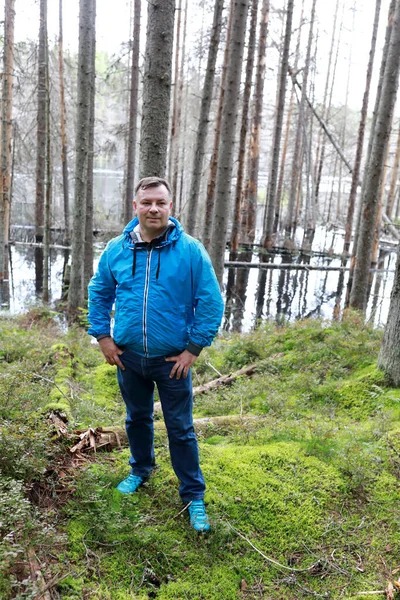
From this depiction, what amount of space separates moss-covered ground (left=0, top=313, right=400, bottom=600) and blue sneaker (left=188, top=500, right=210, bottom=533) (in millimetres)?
48

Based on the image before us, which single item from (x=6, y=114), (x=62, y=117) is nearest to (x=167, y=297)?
(x=6, y=114)

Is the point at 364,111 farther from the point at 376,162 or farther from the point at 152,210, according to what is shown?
the point at 152,210

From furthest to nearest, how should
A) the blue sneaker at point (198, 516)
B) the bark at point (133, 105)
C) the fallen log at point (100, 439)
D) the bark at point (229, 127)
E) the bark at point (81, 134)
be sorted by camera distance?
the bark at point (133, 105) < the bark at point (81, 134) < the bark at point (229, 127) < the fallen log at point (100, 439) < the blue sneaker at point (198, 516)

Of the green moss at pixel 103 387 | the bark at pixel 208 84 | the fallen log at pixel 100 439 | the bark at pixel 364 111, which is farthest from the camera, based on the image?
the bark at pixel 364 111

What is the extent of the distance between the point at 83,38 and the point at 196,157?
432cm

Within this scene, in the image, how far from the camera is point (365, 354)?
236 inches

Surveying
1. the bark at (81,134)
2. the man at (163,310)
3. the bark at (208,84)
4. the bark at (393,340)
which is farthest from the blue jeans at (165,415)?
the bark at (208,84)

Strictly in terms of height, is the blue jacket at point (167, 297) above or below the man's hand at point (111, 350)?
above

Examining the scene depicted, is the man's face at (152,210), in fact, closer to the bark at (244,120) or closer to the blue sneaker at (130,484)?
the blue sneaker at (130,484)

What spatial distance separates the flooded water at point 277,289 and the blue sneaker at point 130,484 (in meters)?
7.14

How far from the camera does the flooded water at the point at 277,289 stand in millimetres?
12656

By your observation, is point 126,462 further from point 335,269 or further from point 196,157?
point 335,269

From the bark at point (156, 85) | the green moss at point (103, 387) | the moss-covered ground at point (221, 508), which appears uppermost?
the bark at point (156, 85)

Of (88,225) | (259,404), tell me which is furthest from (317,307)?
(259,404)
